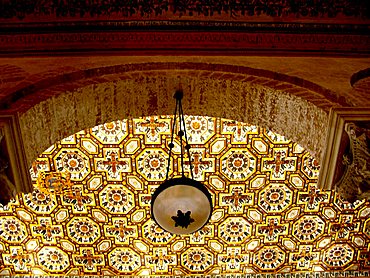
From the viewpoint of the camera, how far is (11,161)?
3609 millimetres

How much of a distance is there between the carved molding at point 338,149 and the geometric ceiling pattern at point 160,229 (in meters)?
1.93

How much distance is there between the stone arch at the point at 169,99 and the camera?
12.9 ft

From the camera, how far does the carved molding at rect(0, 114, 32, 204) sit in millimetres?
3553

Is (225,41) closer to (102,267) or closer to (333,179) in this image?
(333,179)

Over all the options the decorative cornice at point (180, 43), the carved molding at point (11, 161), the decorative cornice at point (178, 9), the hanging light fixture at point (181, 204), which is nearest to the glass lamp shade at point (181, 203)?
the hanging light fixture at point (181, 204)

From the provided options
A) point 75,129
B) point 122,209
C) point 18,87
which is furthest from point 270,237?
point 18,87

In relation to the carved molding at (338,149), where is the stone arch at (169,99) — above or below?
above

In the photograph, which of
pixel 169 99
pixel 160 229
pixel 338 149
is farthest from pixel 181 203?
pixel 160 229

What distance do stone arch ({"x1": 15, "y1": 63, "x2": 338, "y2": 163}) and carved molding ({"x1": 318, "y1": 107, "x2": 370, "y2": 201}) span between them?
125 millimetres

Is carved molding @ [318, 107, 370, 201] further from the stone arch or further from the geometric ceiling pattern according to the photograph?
the geometric ceiling pattern

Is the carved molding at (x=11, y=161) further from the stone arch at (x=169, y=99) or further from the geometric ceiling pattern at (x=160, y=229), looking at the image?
the geometric ceiling pattern at (x=160, y=229)

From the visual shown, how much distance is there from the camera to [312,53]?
4.49 meters

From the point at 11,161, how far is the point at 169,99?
1.43 m

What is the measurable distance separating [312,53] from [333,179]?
49.1 inches
